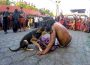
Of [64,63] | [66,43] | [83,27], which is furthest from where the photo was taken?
[83,27]

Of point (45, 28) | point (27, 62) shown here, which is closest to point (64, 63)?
point (27, 62)

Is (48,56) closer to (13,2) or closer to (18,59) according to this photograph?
(18,59)

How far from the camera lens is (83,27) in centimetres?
2552

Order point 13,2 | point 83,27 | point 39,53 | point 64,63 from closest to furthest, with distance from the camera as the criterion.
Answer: point 64,63 < point 39,53 < point 83,27 < point 13,2

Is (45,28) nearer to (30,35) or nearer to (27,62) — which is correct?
(30,35)

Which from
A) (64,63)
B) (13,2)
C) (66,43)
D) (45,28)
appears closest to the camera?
(64,63)

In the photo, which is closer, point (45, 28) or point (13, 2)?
point (45, 28)

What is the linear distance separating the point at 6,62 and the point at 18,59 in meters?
0.51

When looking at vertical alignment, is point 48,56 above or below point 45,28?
below

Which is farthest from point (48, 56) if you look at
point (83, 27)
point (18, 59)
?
point (83, 27)

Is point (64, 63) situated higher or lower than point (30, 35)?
lower

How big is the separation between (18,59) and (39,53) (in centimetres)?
94

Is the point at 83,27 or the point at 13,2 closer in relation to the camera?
the point at 83,27

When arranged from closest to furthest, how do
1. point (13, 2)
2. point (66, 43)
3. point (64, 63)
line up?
point (64, 63) < point (66, 43) < point (13, 2)
